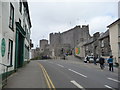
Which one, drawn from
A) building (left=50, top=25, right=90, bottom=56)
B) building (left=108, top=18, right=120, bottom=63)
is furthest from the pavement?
building (left=50, top=25, right=90, bottom=56)

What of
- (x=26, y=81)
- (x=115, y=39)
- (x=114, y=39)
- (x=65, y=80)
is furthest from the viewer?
(x=114, y=39)

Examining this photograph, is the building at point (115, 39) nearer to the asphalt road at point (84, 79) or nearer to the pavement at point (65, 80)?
the asphalt road at point (84, 79)

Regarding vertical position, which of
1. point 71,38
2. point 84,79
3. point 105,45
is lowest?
point 84,79

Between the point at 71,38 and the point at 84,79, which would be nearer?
the point at 84,79

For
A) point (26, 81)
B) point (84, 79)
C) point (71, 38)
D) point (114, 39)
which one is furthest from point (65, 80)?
point (71, 38)

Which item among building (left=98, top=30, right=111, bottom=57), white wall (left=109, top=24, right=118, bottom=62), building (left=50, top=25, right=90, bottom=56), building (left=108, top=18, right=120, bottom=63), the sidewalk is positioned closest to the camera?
the sidewalk

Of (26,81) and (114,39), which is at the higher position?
(114,39)

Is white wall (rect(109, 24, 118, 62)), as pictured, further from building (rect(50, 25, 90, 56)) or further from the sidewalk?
building (rect(50, 25, 90, 56))

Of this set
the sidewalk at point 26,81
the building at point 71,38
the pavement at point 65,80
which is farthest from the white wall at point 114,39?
the building at point 71,38

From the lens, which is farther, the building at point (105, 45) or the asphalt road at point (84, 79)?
the building at point (105, 45)

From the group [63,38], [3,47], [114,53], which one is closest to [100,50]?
[114,53]

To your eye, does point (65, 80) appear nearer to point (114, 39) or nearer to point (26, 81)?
point (26, 81)

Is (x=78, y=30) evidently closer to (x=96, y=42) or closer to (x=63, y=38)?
(x=63, y=38)

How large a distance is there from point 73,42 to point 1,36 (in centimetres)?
6746
